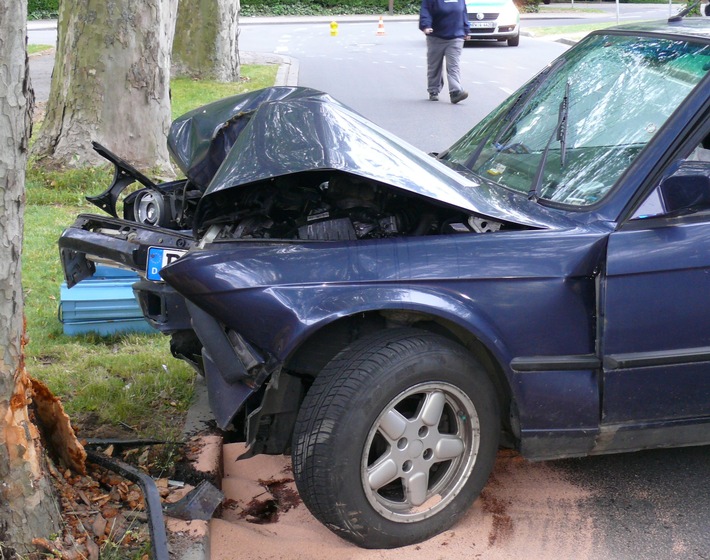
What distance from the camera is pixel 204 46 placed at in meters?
18.3

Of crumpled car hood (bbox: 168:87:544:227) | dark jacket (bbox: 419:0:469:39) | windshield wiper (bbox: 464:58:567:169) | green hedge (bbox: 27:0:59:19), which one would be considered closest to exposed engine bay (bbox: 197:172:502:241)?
crumpled car hood (bbox: 168:87:544:227)

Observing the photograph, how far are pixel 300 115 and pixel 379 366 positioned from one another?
1008 millimetres

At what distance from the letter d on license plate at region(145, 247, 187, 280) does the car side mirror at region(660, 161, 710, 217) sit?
5.90 ft

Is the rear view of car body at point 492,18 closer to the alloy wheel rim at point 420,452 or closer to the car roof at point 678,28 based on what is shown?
the car roof at point 678,28

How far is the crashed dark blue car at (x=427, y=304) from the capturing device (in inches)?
125

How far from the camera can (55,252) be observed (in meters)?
6.89

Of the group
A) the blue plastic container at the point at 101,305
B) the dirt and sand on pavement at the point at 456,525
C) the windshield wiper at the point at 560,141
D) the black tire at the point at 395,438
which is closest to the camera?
the black tire at the point at 395,438

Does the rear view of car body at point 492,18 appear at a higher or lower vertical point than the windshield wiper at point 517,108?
higher

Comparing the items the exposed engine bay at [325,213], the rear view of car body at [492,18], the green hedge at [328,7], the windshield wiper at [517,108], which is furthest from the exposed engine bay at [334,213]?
the green hedge at [328,7]

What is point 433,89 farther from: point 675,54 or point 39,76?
point 675,54

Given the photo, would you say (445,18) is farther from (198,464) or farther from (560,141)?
(198,464)

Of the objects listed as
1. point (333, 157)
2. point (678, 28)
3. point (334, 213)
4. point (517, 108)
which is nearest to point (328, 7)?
point (517, 108)

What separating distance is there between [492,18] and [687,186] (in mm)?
22501

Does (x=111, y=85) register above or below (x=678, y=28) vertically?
below
